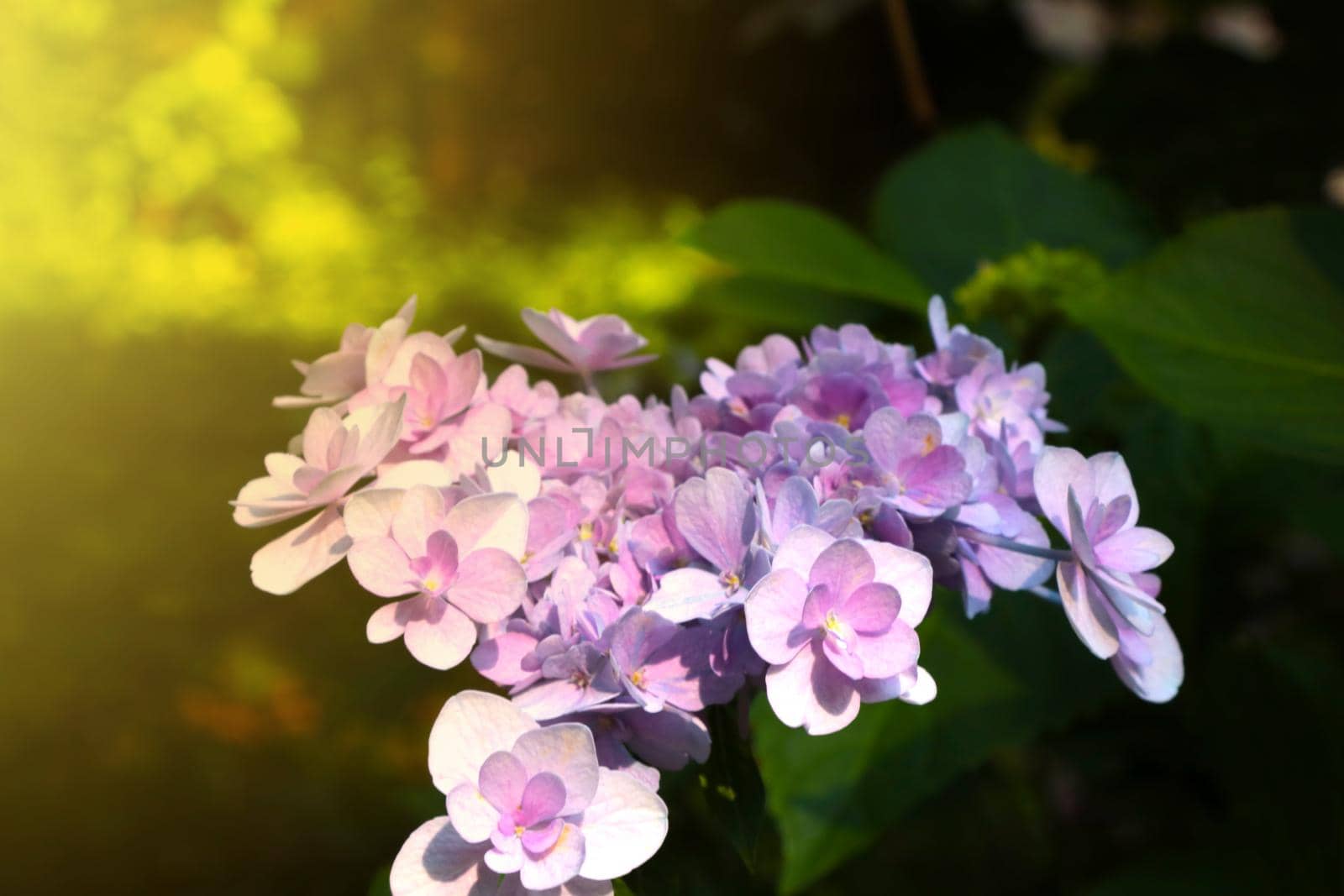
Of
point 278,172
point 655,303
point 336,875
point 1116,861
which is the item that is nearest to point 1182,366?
point 1116,861

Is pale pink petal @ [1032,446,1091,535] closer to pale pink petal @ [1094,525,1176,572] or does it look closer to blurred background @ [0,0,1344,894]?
pale pink petal @ [1094,525,1176,572]

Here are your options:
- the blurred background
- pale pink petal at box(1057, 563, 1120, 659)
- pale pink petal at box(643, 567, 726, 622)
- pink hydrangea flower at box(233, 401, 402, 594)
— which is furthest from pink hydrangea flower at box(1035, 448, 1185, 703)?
the blurred background

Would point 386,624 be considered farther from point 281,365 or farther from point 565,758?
point 281,365

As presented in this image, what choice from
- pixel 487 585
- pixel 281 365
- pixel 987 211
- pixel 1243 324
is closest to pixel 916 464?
pixel 487 585

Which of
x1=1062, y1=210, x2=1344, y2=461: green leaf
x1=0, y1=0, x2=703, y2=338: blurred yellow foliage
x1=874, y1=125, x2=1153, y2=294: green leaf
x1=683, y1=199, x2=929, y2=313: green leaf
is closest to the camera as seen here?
x1=1062, y1=210, x2=1344, y2=461: green leaf

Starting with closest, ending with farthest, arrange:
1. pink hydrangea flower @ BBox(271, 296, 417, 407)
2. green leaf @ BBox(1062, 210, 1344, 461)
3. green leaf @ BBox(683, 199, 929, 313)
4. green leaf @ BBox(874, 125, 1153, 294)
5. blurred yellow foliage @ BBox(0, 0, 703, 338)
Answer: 1. pink hydrangea flower @ BBox(271, 296, 417, 407)
2. green leaf @ BBox(1062, 210, 1344, 461)
3. green leaf @ BBox(683, 199, 929, 313)
4. green leaf @ BBox(874, 125, 1153, 294)
5. blurred yellow foliage @ BBox(0, 0, 703, 338)

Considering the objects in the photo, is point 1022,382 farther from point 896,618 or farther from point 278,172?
point 278,172

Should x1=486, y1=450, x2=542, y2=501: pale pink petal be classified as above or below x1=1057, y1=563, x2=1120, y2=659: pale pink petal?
above
